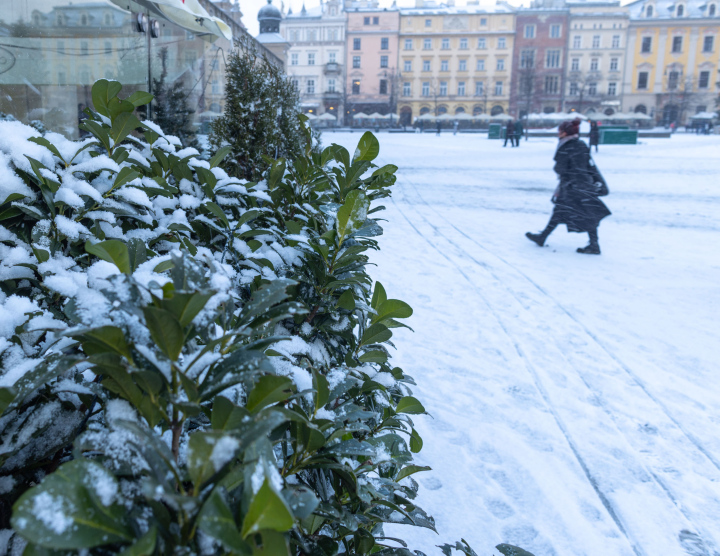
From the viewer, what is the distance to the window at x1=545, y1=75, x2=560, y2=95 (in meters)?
61.8

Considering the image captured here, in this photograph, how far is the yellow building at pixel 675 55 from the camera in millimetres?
58219

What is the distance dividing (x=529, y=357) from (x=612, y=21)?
6759 centimetres

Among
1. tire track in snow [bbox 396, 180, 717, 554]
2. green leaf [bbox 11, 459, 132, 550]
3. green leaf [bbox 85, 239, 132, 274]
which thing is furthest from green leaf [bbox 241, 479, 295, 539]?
tire track in snow [bbox 396, 180, 717, 554]

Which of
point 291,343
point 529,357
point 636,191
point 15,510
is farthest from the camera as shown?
point 636,191

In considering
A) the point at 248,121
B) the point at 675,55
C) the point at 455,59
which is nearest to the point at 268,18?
the point at 248,121

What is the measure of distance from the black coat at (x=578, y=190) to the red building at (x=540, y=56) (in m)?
56.7

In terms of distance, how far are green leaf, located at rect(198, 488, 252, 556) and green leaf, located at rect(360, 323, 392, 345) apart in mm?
865

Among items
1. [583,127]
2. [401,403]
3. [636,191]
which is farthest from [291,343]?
[583,127]

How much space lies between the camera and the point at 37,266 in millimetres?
1119

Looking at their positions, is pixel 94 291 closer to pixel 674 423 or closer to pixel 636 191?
pixel 674 423

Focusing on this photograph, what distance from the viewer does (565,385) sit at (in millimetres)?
3730

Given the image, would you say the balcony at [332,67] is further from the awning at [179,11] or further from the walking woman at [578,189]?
the walking woman at [578,189]

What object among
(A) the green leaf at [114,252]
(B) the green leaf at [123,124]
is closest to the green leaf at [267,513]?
(A) the green leaf at [114,252]

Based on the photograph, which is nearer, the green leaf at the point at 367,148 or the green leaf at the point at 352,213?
the green leaf at the point at 352,213
